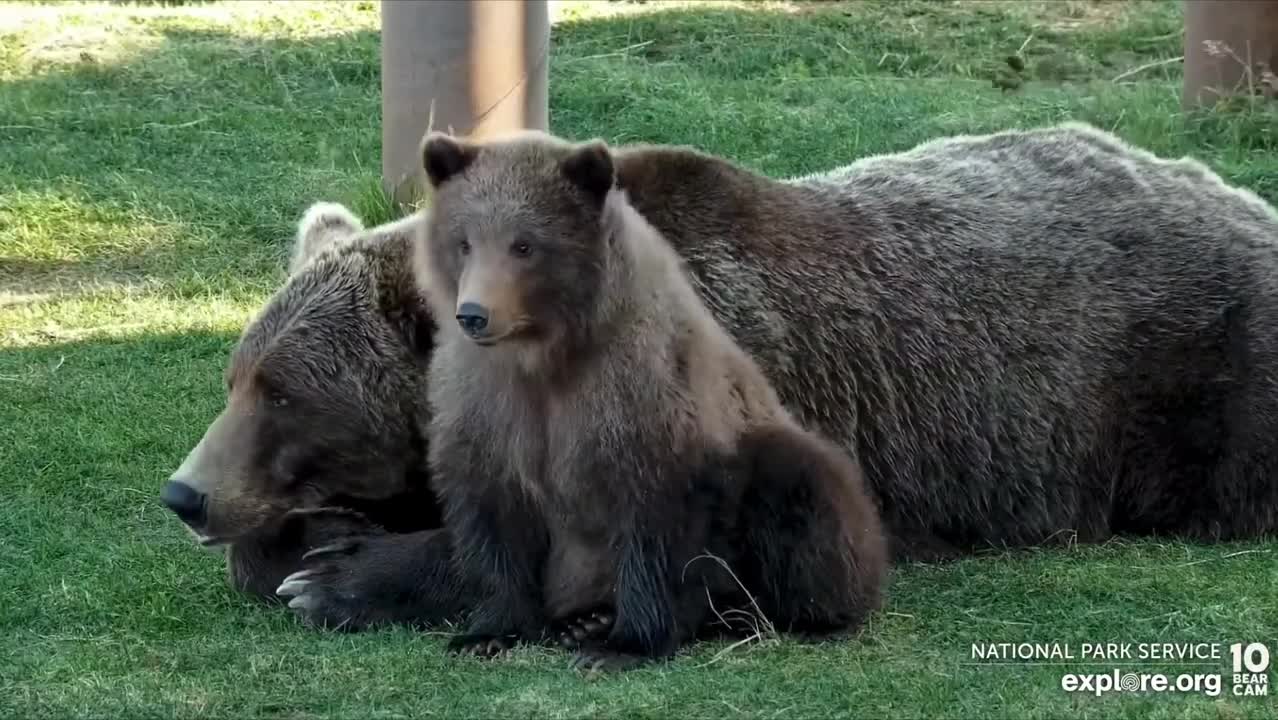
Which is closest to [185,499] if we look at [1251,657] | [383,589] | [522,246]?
[383,589]

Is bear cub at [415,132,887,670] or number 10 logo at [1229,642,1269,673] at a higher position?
bear cub at [415,132,887,670]

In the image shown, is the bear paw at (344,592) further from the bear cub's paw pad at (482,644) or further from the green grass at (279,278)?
the bear cub's paw pad at (482,644)

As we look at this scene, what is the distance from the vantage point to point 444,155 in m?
5.77

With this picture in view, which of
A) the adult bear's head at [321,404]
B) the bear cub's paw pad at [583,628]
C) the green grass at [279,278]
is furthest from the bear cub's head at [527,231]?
the green grass at [279,278]

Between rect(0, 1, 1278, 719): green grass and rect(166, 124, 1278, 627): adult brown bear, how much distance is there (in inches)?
11.7

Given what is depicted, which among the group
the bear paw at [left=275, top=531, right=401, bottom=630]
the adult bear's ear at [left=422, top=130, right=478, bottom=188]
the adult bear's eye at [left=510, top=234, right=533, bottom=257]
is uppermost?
the adult bear's ear at [left=422, top=130, right=478, bottom=188]

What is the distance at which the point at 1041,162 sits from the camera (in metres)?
7.85

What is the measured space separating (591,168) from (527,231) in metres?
0.27

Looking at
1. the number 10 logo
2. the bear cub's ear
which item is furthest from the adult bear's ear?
the number 10 logo

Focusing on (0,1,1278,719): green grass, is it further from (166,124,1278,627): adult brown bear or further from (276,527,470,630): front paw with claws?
(166,124,1278,627): adult brown bear

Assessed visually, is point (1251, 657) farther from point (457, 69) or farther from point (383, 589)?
point (457, 69)

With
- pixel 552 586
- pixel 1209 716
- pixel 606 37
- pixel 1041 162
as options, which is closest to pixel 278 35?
pixel 606 37

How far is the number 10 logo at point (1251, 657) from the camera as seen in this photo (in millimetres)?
5711

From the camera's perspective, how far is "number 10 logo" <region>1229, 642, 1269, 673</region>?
5711 millimetres
